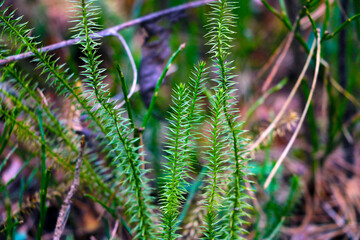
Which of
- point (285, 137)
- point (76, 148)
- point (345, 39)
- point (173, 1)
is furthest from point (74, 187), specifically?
point (173, 1)

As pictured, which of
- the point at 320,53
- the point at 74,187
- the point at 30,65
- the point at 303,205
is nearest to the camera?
the point at 74,187

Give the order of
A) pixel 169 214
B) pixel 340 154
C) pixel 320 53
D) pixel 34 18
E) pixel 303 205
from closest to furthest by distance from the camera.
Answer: pixel 169 214 → pixel 320 53 → pixel 303 205 → pixel 340 154 → pixel 34 18

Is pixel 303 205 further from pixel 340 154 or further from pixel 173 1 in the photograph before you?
pixel 173 1

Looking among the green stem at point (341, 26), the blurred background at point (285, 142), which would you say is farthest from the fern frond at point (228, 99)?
the green stem at point (341, 26)

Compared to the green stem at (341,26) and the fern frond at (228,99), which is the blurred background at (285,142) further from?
the fern frond at (228,99)

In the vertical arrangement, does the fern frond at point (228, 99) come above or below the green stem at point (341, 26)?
below

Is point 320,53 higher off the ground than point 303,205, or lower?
higher

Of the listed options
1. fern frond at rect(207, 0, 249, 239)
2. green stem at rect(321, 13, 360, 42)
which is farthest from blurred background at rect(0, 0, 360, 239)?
fern frond at rect(207, 0, 249, 239)

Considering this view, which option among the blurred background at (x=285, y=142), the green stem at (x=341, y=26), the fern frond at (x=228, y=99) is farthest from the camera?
the blurred background at (x=285, y=142)

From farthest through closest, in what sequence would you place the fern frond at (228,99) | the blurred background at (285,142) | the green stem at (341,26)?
the blurred background at (285,142), the green stem at (341,26), the fern frond at (228,99)

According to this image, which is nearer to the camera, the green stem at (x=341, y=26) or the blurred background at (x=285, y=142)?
the green stem at (x=341, y=26)

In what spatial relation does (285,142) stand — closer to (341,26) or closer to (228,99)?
(341,26)
